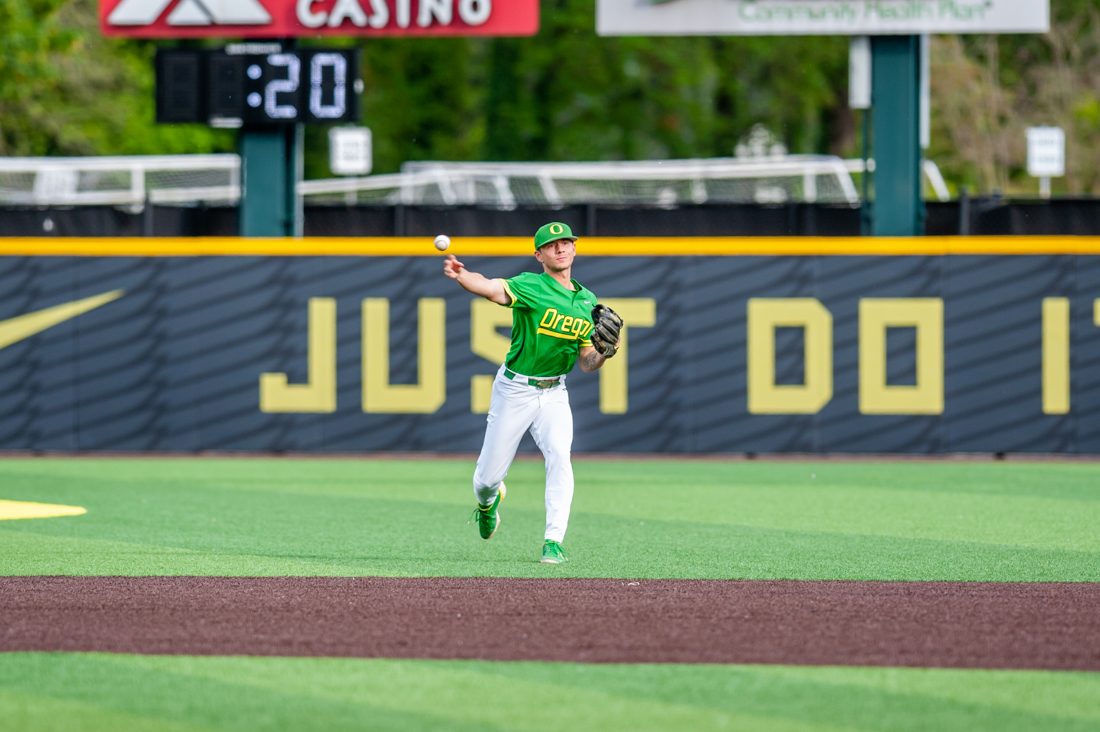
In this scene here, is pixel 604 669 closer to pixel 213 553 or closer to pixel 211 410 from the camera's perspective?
pixel 213 553

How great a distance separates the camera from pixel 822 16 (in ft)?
51.4

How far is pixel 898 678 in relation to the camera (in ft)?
16.8

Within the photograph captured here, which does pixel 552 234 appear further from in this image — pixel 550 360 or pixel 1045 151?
pixel 1045 151

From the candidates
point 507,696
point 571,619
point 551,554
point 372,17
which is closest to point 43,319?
point 372,17

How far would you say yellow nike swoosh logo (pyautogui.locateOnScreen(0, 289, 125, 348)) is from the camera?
15.9 metres

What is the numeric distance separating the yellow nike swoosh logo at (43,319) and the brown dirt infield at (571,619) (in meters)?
9.02

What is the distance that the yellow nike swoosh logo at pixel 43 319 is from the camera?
15852 mm

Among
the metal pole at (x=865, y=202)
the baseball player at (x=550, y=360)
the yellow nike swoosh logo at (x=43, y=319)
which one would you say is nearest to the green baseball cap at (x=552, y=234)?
the baseball player at (x=550, y=360)

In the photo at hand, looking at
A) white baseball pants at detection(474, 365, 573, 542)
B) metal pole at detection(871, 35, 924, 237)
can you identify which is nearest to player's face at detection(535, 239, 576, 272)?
white baseball pants at detection(474, 365, 573, 542)

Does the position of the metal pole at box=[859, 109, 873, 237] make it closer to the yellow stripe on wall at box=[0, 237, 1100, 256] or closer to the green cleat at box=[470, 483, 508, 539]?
the yellow stripe on wall at box=[0, 237, 1100, 256]

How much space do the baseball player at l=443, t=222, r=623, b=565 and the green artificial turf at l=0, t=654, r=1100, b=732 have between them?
266cm

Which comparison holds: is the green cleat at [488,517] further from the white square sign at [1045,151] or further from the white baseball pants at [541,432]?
the white square sign at [1045,151]

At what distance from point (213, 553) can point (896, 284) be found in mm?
9129

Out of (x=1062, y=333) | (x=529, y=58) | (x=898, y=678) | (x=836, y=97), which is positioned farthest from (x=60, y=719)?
(x=836, y=97)
